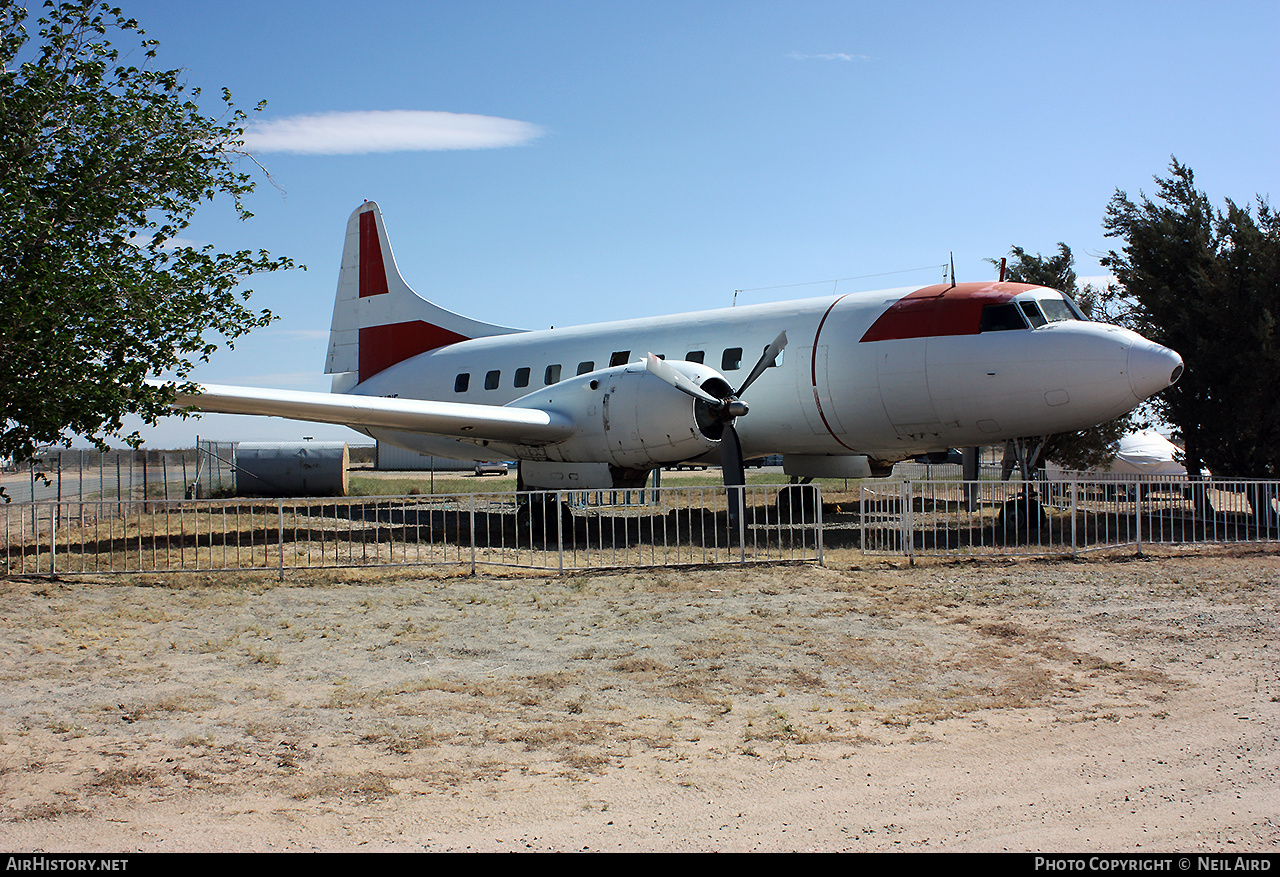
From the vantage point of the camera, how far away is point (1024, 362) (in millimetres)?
13312

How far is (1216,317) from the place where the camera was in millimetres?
16484

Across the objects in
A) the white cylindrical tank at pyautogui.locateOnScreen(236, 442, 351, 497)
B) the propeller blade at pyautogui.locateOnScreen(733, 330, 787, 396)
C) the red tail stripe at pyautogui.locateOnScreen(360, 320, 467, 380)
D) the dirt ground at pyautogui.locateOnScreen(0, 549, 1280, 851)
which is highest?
the red tail stripe at pyautogui.locateOnScreen(360, 320, 467, 380)

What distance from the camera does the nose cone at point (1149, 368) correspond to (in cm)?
1285

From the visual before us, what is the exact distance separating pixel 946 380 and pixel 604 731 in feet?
33.5

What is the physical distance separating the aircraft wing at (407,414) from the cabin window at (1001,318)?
6.80m

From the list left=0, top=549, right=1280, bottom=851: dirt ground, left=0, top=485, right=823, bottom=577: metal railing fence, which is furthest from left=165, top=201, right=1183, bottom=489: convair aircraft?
left=0, top=549, right=1280, bottom=851: dirt ground

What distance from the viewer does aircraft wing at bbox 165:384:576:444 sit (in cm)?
1466

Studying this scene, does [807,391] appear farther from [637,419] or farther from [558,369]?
[558,369]

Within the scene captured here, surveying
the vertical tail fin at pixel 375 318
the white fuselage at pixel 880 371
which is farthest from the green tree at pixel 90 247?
the vertical tail fin at pixel 375 318

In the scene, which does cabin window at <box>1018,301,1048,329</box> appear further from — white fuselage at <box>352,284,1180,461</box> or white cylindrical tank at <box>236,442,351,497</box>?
white cylindrical tank at <box>236,442,351,497</box>

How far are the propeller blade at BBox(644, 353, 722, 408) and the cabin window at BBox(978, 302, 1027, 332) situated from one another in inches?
168

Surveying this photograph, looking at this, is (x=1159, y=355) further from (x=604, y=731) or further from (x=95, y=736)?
(x=95, y=736)

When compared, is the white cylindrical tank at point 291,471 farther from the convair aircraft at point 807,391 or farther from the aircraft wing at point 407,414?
the aircraft wing at point 407,414

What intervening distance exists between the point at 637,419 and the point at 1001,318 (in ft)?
19.2
